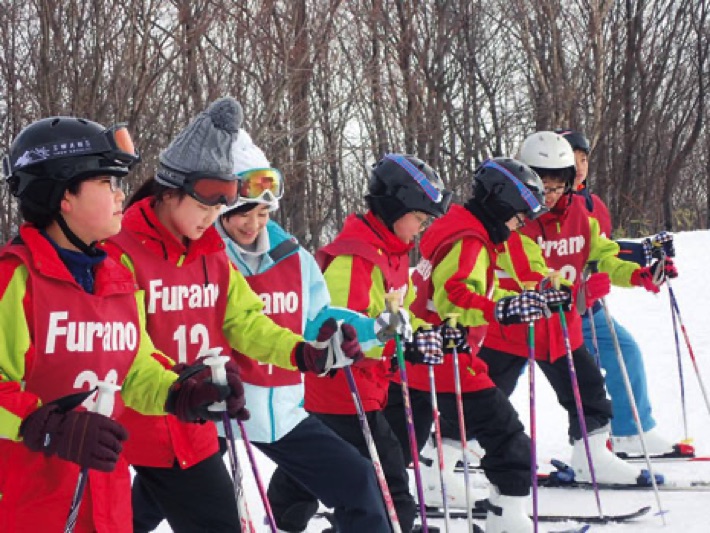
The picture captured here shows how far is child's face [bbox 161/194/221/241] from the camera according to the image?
303cm

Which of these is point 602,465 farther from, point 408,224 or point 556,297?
point 408,224

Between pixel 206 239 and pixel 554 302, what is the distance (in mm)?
2275

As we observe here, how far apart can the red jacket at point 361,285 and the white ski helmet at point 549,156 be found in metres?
1.66

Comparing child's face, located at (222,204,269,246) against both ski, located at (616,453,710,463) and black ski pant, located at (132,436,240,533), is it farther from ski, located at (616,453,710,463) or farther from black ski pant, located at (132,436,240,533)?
ski, located at (616,453,710,463)

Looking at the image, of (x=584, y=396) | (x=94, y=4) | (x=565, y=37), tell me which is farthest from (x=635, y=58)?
(x=584, y=396)

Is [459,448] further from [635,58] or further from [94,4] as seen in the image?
[635,58]

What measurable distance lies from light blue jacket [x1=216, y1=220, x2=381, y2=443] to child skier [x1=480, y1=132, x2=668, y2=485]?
182 centimetres

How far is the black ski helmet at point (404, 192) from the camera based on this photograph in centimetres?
405

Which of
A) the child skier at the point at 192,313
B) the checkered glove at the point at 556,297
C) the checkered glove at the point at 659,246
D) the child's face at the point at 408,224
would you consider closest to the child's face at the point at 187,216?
the child skier at the point at 192,313

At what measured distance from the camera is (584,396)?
550 cm

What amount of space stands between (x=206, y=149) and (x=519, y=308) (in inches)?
70.2

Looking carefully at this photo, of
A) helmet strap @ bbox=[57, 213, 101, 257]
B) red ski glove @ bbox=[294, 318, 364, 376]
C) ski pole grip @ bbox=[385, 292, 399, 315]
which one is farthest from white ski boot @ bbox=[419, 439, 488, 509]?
helmet strap @ bbox=[57, 213, 101, 257]

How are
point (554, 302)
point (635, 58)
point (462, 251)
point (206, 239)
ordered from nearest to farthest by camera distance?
point (206, 239)
point (462, 251)
point (554, 302)
point (635, 58)

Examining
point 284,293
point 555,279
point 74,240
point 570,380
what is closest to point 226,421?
point 74,240
